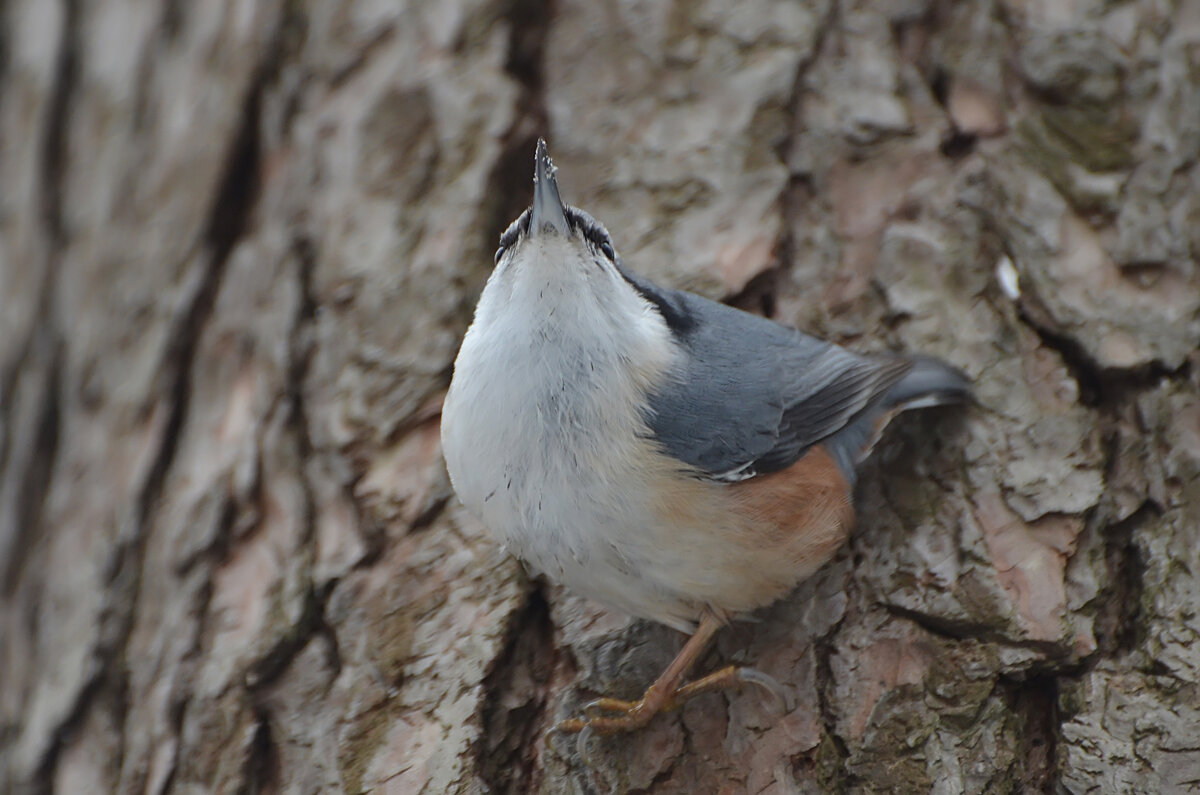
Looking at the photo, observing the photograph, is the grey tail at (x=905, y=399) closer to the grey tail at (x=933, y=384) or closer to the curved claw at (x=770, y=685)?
the grey tail at (x=933, y=384)

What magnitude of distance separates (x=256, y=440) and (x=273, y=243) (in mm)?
569

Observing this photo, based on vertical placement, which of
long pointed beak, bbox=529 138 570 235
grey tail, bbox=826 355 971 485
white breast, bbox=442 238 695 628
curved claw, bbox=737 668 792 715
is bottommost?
curved claw, bbox=737 668 792 715

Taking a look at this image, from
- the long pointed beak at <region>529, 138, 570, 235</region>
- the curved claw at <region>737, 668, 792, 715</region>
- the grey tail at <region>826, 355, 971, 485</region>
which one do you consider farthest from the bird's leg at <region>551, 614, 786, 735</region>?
the long pointed beak at <region>529, 138, 570, 235</region>

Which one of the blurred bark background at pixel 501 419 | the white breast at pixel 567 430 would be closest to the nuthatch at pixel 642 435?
the white breast at pixel 567 430

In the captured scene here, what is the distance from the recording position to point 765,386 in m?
2.14

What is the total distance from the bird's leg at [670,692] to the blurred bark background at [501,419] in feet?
0.10

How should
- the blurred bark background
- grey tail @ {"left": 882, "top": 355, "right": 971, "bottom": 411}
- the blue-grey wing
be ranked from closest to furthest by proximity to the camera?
the blurred bark background → the blue-grey wing → grey tail @ {"left": 882, "top": 355, "right": 971, "bottom": 411}

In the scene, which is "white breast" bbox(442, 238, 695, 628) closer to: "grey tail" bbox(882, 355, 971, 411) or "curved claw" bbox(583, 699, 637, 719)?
"curved claw" bbox(583, 699, 637, 719)

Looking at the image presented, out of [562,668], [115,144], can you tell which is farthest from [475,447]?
[115,144]

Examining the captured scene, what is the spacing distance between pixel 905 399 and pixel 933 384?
0.22 ft

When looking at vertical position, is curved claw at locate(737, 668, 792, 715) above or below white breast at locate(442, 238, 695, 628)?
below

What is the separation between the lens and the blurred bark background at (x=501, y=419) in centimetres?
187

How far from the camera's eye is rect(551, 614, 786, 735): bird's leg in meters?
1.88

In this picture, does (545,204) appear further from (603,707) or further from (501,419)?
(603,707)
